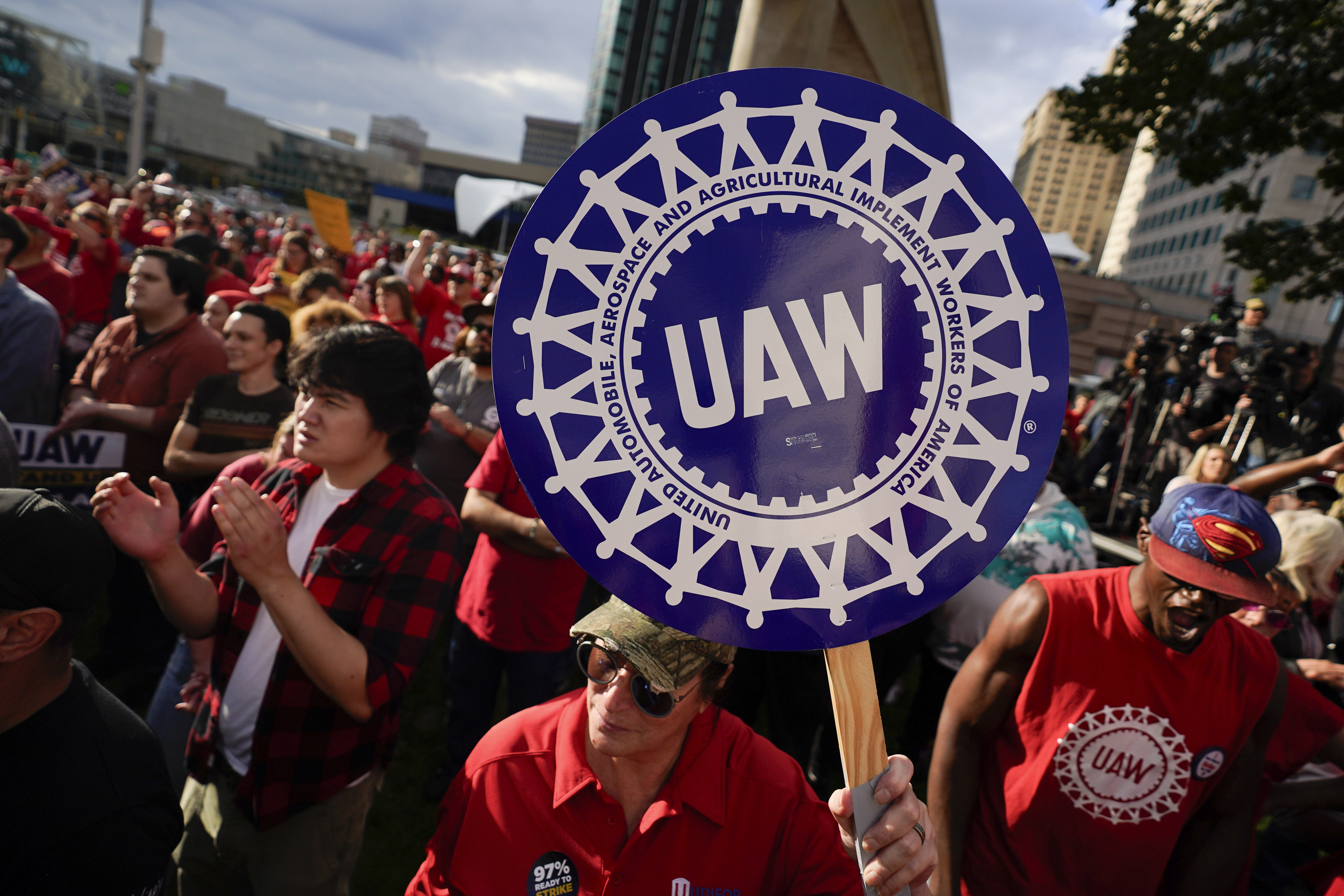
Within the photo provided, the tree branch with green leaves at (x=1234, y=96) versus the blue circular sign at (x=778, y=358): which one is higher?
the tree branch with green leaves at (x=1234, y=96)

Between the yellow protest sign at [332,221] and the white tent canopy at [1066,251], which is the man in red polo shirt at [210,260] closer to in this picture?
the yellow protest sign at [332,221]

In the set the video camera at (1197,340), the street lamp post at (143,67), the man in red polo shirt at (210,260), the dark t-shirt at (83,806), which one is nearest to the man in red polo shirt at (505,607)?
the dark t-shirt at (83,806)

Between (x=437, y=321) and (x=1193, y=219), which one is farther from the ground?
(x=1193, y=219)

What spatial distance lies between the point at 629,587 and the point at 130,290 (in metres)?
3.80

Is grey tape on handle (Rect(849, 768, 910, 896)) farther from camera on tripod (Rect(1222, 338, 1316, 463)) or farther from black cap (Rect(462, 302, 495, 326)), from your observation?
camera on tripod (Rect(1222, 338, 1316, 463))

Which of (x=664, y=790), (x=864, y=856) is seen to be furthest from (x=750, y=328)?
(x=664, y=790)

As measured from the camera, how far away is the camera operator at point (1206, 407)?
5836 mm

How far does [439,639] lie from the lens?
15.0ft

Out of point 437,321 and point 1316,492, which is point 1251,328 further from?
point 437,321

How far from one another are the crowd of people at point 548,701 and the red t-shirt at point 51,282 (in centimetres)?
159

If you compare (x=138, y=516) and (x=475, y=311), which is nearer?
(x=138, y=516)

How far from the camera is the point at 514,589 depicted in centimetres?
301

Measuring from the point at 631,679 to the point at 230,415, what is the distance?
2.66 metres

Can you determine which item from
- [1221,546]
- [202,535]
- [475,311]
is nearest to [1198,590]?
[1221,546]
